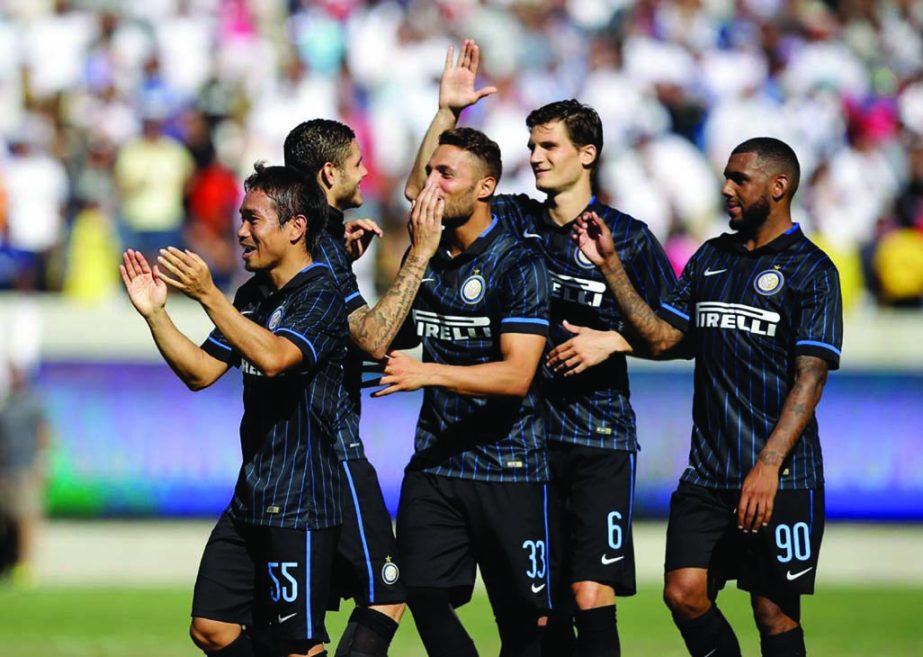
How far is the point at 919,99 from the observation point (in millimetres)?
20500

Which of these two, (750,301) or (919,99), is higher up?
(919,99)

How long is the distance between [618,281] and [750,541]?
138 cm

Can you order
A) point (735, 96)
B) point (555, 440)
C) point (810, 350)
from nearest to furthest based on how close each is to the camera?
point (810, 350)
point (555, 440)
point (735, 96)

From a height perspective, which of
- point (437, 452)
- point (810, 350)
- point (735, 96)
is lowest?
point (437, 452)

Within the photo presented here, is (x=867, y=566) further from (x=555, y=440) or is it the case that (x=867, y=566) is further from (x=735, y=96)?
(x=555, y=440)

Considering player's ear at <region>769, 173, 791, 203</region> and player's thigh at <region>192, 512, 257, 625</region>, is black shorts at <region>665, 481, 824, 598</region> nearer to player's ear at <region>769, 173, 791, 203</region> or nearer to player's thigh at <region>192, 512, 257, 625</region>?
player's ear at <region>769, 173, 791, 203</region>

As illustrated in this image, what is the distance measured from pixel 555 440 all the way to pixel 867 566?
27.4 feet

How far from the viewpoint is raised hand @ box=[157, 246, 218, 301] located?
6.61 meters

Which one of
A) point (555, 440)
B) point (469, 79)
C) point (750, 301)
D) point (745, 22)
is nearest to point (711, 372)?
point (750, 301)

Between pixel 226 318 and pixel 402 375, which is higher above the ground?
pixel 226 318

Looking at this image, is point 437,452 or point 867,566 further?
point 867,566

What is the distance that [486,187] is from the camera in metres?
8.30

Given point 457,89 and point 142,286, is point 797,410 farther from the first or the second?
point 142,286

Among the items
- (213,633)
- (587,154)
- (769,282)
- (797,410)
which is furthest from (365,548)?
(587,154)
